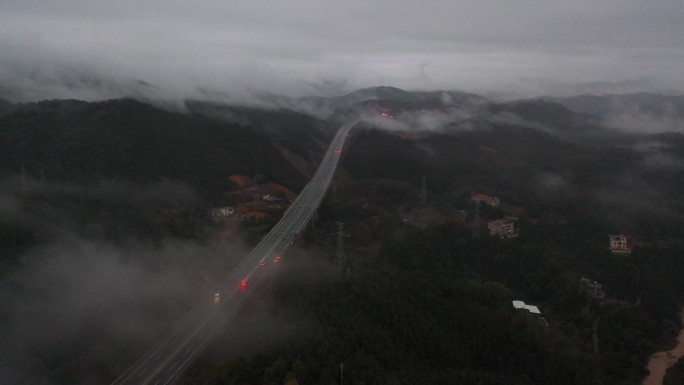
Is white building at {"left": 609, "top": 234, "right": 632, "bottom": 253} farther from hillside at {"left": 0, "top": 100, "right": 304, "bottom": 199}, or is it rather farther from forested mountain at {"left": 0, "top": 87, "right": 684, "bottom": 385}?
hillside at {"left": 0, "top": 100, "right": 304, "bottom": 199}

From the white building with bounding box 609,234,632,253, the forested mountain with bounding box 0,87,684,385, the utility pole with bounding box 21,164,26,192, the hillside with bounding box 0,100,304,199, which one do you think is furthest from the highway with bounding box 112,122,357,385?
the white building with bounding box 609,234,632,253

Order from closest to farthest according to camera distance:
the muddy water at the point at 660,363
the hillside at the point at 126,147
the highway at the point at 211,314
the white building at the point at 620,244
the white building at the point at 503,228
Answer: the highway at the point at 211,314 < the muddy water at the point at 660,363 < the white building at the point at 620,244 < the white building at the point at 503,228 < the hillside at the point at 126,147

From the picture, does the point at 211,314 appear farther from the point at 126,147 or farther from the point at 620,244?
the point at 620,244

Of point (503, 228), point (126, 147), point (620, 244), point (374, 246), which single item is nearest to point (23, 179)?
point (126, 147)

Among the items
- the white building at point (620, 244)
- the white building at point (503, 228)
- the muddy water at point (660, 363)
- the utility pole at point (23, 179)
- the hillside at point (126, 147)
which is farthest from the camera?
the hillside at point (126, 147)

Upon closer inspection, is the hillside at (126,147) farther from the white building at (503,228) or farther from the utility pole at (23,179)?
the white building at (503,228)

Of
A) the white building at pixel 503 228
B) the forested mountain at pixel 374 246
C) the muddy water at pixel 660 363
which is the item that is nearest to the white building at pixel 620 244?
the forested mountain at pixel 374 246

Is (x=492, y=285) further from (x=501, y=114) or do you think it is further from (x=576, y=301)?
(x=501, y=114)
